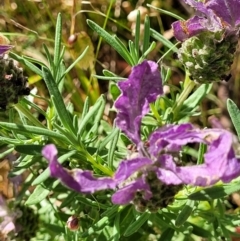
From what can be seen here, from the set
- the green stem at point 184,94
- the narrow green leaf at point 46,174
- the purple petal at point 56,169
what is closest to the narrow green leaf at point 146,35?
the green stem at point 184,94

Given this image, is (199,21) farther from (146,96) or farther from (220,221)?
(220,221)

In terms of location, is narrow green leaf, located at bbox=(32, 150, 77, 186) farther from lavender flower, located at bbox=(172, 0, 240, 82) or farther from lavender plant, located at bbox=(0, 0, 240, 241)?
lavender flower, located at bbox=(172, 0, 240, 82)

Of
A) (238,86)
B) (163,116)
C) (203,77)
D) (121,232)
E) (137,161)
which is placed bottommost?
(238,86)

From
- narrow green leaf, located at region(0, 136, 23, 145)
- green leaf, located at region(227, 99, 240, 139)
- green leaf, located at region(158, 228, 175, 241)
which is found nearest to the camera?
green leaf, located at region(227, 99, 240, 139)

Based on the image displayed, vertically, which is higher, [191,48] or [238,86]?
[191,48]

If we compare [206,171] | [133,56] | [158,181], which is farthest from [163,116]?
[206,171]

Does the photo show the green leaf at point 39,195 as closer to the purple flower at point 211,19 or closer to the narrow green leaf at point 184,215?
the narrow green leaf at point 184,215

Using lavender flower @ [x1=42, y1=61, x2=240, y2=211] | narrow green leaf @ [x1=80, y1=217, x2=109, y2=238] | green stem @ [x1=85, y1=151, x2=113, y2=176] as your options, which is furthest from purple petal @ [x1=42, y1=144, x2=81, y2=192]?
narrow green leaf @ [x1=80, y1=217, x2=109, y2=238]
